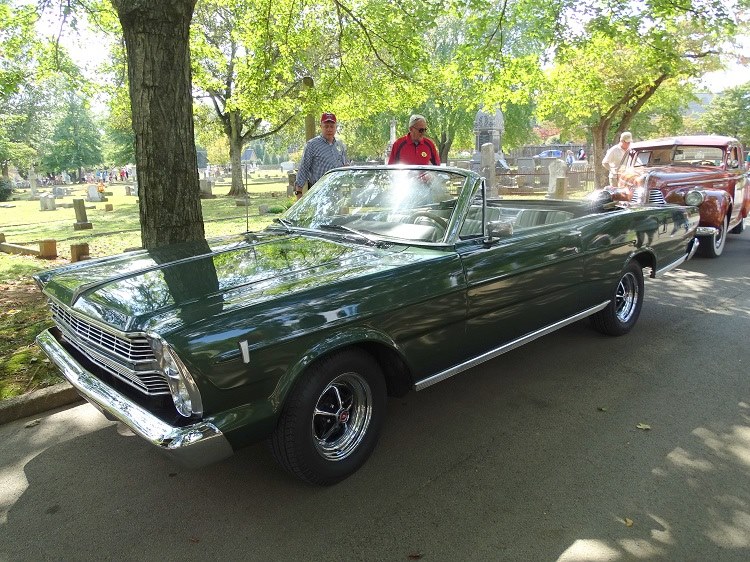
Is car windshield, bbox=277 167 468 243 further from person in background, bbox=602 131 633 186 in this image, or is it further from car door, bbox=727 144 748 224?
person in background, bbox=602 131 633 186

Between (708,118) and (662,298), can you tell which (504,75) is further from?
(708,118)

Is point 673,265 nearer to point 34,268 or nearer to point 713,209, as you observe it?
point 713,209

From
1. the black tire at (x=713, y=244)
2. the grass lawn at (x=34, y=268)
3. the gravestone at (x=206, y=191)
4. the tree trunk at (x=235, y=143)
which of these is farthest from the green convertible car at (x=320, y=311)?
the tree trunk at (x=235, y=143)

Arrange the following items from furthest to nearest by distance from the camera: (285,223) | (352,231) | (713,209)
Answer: (713,209) < (285,223) < (352,231)

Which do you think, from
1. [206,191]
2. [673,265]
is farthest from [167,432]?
Result: [206,191]

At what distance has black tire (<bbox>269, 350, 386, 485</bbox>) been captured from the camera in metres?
2.65

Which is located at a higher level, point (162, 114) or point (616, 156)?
point (162, 114)

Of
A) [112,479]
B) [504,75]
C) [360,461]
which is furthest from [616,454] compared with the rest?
[504,75]

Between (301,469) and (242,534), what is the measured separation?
1.27 feet

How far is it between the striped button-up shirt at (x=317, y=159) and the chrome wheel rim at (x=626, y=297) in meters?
3.60

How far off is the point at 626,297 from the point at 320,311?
142 inches

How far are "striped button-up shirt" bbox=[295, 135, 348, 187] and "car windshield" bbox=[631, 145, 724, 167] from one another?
6241 mm

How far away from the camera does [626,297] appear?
5.18 metres

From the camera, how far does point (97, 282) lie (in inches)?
121
